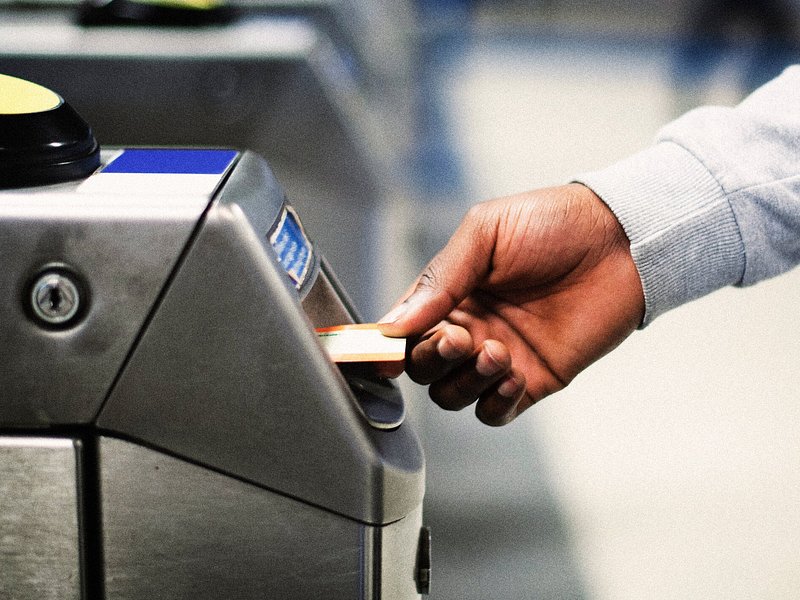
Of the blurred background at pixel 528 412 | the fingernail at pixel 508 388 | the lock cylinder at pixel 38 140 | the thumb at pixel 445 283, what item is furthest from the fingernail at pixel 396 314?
the blurred background at pixel 528 412

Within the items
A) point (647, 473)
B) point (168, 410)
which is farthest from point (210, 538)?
point (647, 473)

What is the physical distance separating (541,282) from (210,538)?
45 cm

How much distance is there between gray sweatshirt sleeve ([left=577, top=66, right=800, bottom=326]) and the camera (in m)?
0.82

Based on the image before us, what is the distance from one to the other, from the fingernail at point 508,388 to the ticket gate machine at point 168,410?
7.7 inches

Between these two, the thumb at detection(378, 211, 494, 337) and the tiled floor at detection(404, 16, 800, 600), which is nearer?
the thumb at detection(378, 211, 494, 337)

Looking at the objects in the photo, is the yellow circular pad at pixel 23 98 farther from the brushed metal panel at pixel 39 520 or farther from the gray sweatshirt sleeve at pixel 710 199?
the gray sweatshirt sleeve at pixel 710 199

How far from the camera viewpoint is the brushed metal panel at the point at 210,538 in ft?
1.67

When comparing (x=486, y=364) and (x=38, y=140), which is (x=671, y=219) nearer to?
(x=486, y=364)

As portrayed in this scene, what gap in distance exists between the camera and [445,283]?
29.7 inches

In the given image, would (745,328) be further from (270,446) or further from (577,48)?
(577,48)

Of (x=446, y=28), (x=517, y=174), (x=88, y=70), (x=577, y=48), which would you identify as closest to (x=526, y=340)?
(x=88, y=70)

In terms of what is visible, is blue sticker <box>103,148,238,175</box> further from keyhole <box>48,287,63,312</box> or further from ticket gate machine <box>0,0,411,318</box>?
ticket gate machine <box>0,0,411,318</box>

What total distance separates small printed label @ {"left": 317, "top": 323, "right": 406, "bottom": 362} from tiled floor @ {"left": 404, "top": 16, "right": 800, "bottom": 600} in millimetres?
558

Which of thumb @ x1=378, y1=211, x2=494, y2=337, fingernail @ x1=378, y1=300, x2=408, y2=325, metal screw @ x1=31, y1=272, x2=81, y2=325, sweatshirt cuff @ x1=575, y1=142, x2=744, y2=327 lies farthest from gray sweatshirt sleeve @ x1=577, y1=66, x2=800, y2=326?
metal screw @ x1=31, y1=272, x2=81, y2=325
